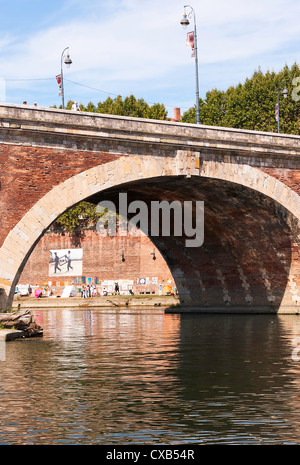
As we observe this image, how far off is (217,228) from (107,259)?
26.5 metres

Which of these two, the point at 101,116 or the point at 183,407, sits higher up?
the point at 101,116

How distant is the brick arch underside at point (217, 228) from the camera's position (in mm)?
21484

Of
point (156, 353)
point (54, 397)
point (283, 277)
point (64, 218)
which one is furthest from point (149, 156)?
point (64, 218)

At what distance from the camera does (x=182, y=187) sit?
27172mm

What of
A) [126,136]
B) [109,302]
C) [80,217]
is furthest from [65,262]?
[126,136]

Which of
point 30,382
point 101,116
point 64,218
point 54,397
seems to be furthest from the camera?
point 64,218

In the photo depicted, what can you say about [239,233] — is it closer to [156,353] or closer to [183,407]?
[156,353]

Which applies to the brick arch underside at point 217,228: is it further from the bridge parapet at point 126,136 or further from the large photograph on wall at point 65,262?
the large photograph on wall at point 65,262

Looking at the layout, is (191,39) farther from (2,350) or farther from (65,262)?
(65,262)

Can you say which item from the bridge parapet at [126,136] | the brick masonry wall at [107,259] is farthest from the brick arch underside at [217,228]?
the brick masonry wall at [107,259]

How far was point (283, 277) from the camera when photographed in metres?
31.1

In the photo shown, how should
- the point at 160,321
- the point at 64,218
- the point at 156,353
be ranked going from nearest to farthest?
the point at 156,353 < the point at 160,321 < the point at 64,218

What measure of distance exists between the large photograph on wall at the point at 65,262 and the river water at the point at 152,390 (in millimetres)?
36481
